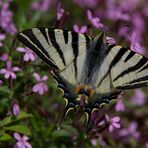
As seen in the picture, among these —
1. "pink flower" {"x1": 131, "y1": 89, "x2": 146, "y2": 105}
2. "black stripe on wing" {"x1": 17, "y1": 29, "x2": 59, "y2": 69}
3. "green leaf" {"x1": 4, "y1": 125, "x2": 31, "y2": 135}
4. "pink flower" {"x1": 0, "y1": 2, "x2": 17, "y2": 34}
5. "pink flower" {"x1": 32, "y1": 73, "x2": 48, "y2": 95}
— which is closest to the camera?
"black stripe on wing" {"x1": 17, "y1": 29, "x2": 59, "y2": 69}

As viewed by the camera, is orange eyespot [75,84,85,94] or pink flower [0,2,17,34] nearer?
orange eyespot [75,84,85,94]

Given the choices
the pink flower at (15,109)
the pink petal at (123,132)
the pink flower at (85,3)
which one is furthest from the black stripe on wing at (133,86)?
the pink flower at (85,3)

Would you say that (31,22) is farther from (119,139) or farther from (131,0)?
(131,0)

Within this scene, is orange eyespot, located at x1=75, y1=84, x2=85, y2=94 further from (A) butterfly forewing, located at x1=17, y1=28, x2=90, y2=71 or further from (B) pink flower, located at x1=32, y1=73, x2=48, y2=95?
(B) pink flower, located at x1=32, y1=73, x2=48, y2=95

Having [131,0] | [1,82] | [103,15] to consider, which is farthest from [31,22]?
[131,0]

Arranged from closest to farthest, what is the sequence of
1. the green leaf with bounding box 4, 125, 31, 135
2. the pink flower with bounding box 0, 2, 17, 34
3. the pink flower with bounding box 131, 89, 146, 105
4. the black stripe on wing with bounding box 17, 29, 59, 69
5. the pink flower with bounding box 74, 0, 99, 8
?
the black stripe on wing with bounding box 17, 29, 59, 69, the green leaf with bounding box 4, 125, 31, 135, the pink flower with bounding box 0, 2, 17, 34, the pink flower with bounding box 131, 89, 146, 105, the pink flower with bounding box 74, 0, 99, 8

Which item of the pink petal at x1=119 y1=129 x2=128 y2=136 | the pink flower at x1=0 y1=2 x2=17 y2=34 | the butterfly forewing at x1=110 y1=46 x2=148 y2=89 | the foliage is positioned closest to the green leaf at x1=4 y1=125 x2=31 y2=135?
the foliage

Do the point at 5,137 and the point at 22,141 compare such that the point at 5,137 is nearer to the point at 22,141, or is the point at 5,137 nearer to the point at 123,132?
the point at 22,141

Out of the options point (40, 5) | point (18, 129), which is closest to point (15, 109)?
point (18, 129)
